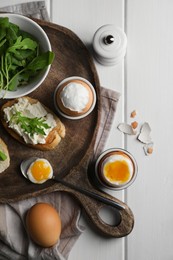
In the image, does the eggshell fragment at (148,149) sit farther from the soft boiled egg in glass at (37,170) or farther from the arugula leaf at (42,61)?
the arugula leaf at (42,61)

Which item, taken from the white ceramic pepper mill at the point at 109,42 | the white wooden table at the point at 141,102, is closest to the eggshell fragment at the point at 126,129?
the white wooden table at the point at 141,102

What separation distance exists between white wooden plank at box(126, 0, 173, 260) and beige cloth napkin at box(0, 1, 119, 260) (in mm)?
85

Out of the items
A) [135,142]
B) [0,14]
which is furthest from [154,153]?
[0,14]

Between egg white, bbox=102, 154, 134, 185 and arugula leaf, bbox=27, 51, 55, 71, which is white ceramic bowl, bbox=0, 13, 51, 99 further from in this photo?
egg white, bbox=102, 154, 134, 185

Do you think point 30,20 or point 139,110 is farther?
point 139,110

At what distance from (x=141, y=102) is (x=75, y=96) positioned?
0.27 meters

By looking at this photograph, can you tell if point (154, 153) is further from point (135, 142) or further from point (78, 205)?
point (78, 205)

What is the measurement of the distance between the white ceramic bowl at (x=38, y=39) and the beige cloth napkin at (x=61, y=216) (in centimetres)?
23

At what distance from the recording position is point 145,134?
149 cm

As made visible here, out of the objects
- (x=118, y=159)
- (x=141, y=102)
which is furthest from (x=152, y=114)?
(x=118, y=159)

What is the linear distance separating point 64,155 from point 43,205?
→ 7.1 inches

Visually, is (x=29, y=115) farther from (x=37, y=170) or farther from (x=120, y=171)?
(x=120, y=171)

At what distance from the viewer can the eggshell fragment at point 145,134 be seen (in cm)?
149

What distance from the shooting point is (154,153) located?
4.92ft
